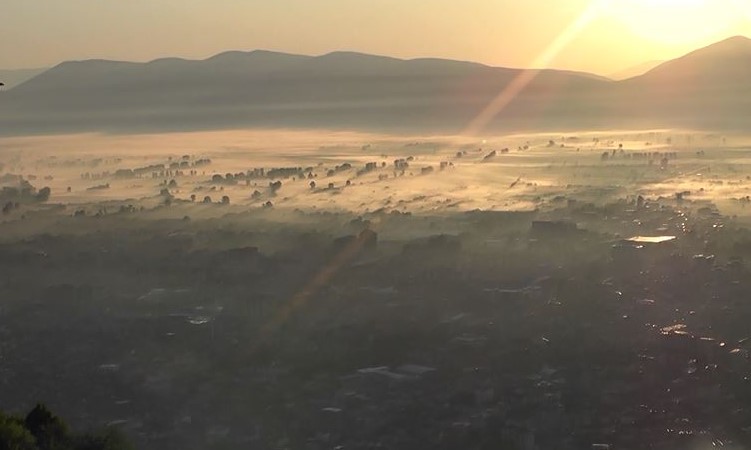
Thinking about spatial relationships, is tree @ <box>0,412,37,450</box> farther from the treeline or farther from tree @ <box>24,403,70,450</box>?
tree @ <box>24,403,70,450</box>

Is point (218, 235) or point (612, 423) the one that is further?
point (218, 235)

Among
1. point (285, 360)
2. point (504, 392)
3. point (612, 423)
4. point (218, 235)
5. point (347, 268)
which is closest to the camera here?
point (612, 423)

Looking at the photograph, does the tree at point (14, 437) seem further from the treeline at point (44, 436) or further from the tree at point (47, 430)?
the tree at point (47, 430)

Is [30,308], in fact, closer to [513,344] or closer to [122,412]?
[122,412]

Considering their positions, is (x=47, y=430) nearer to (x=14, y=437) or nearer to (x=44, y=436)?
(x=44, y=436)

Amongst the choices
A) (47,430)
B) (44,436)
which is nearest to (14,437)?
(44,436)

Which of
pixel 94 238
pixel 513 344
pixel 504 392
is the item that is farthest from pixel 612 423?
pixel 94 238

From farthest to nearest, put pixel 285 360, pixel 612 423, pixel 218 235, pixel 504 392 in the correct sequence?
pixel 218 235 < pixel 285 360 < pixel 504 392 < pixel 612 423

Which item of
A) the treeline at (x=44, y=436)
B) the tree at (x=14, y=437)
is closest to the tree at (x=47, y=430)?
the treeline at (x=44, y=436)
